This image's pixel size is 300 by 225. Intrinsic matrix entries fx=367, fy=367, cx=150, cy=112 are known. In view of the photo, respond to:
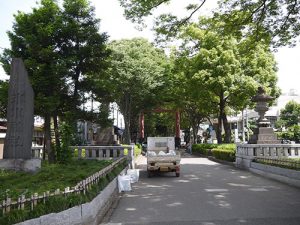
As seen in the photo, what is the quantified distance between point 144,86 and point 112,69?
3583mm

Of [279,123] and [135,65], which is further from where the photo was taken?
[279,123]

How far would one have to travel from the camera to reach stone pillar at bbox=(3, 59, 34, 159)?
11.0 meters

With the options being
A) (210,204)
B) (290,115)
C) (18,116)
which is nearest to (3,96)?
(18,116)

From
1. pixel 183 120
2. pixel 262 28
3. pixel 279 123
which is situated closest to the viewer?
pixel 262 28

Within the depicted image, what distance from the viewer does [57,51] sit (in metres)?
17.5

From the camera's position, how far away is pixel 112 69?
3125 cm

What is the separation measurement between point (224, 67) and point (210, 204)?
23.8m

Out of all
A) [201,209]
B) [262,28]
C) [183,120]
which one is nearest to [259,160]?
[262,28]

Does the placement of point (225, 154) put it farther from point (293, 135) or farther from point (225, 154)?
point (293, 135)

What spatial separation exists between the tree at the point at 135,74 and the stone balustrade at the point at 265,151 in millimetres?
11948

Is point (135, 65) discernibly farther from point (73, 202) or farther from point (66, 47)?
point (73, 202)

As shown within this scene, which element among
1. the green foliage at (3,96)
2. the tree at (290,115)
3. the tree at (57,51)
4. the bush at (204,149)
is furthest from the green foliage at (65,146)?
the tree at (290,115)

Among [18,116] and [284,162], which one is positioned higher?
[18,116]

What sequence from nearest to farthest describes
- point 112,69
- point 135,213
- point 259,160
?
point 135,213
point 259,160
point 112,69
